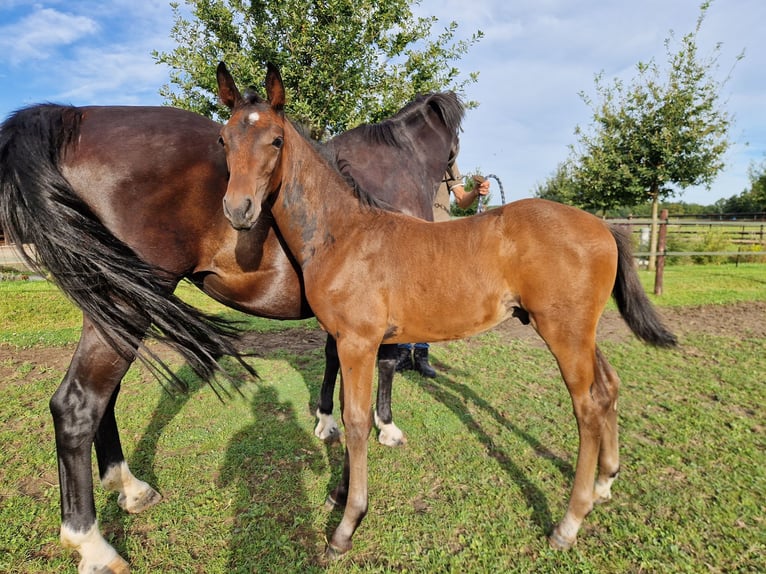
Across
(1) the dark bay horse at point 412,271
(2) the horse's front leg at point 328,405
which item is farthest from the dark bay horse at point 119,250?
(2) the horse's front leg at point 328,405

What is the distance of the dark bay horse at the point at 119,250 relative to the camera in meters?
1.99

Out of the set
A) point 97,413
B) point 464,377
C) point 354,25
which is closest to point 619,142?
point 354,25

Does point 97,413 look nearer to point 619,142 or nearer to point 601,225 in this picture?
point 601,225

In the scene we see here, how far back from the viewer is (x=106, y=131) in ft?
7.26

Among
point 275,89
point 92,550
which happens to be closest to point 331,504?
point 92,550

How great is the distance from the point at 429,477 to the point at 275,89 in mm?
2464

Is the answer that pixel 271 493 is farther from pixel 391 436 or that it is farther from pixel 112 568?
pixel 391 436

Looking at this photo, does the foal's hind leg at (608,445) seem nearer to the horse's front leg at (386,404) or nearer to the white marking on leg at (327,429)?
the horse's front leg at (386,404)

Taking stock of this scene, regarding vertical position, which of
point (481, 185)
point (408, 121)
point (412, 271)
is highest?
point (408, 121)

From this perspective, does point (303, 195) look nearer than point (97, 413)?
No

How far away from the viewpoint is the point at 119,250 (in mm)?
2133

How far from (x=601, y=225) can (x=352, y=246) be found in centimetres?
130

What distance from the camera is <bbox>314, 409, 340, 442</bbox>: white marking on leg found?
3184 mm

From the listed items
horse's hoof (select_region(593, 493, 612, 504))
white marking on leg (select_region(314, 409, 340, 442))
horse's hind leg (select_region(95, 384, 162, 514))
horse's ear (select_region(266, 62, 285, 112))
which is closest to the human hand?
horse's ear (select_region(266, 62, 285, 112))
